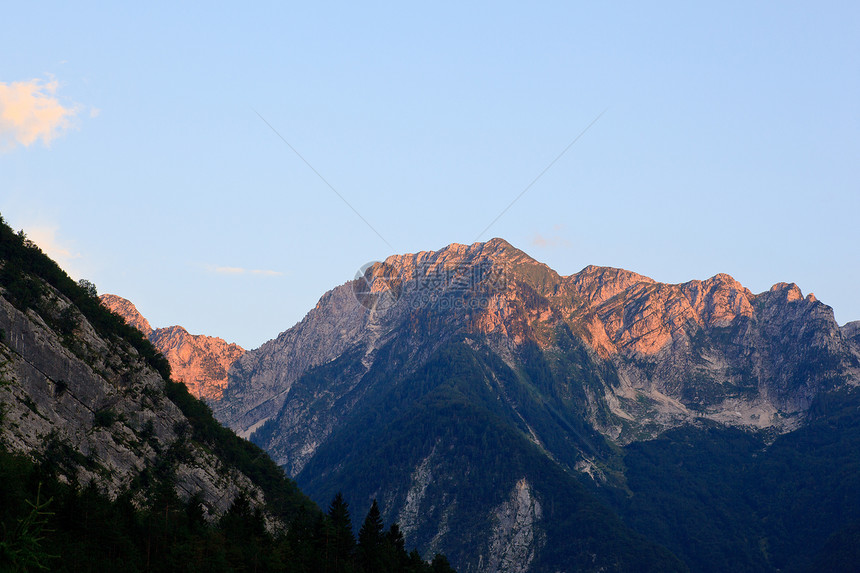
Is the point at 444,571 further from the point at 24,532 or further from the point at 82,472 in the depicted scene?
the point at 24,532

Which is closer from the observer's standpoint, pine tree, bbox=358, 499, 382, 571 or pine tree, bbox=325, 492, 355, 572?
pine tree, bbox=325, 492, 355, 572

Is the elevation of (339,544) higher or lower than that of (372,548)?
lower

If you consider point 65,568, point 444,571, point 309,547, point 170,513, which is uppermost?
point 444,571

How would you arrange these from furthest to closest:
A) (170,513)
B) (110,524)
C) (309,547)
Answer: (309,547) → (170,513) → (110,524)

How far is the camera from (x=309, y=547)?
6703 inches

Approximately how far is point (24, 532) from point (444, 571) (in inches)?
5215

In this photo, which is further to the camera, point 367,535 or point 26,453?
point 367,535

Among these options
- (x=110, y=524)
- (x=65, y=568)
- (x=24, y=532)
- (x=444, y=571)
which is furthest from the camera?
(x=444, y=571)

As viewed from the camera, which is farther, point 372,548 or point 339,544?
point 372,548

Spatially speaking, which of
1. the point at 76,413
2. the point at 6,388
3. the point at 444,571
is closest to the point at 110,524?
the point at 6,388

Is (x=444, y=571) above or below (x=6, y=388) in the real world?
above

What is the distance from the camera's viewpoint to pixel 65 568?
380 feet

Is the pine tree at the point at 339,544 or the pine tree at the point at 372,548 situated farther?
the pine tree at the point at 372,548

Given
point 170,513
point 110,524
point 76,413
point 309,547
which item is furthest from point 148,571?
point 76,413
